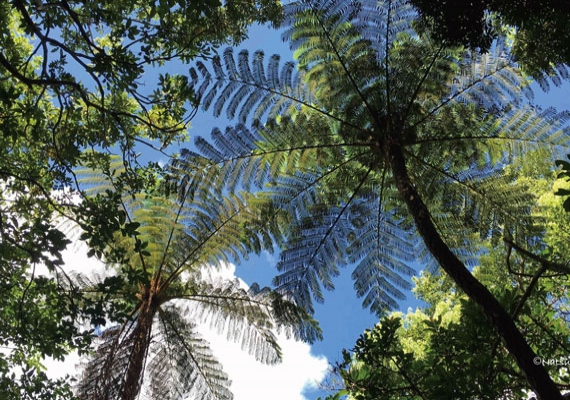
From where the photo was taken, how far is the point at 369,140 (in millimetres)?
5109

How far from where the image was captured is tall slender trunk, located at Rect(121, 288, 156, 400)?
197 inches

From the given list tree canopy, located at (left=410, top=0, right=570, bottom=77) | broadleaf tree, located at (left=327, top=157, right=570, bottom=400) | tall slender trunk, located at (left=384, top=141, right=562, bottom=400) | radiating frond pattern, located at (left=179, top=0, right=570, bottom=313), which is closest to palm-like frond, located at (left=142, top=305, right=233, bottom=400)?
radiating frond pattern, located at (left=179, top=0, right=570, bottom=313)

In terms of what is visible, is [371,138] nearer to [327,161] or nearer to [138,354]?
[327,161]

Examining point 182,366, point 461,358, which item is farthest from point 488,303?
point 182,366

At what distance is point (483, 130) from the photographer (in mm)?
5418

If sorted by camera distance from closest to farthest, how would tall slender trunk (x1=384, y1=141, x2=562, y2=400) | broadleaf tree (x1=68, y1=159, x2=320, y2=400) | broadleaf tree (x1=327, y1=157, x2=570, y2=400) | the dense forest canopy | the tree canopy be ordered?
tall slender trunk (x1=384, y1=141, x2=562, y2=400)
broadleaf tree (x1=327, y1=157, x2=570, y2=400)
the tree canopy
the dense forest canopy
broadleaf tree (x1=68, y1=159, x2=320, y2=400)

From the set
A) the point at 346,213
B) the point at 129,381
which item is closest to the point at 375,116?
the point at 346,213

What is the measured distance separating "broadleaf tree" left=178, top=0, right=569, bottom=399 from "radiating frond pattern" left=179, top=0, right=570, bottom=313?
0.02 meters

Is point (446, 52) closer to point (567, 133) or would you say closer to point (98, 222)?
point (567, 133)

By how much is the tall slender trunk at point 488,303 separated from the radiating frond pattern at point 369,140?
1.08 meters

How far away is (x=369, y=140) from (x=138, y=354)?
3689 millimetres

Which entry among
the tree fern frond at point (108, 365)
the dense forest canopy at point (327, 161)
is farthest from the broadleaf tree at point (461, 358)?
the tree fern frond at point (108, 365)

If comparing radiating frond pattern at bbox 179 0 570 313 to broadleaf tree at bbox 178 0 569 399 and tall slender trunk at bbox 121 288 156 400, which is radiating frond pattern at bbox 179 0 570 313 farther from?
tall slender trunk at bbox 121 288 156 400

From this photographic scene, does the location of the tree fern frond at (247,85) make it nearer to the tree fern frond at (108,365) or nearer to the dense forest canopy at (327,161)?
the dense forest canopy at (327,161)
